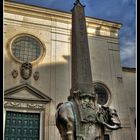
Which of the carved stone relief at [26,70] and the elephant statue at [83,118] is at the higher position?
the carved stone relief at [26,70]

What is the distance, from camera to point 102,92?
15.2 m

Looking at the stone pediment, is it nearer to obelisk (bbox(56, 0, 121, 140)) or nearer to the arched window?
the arched window

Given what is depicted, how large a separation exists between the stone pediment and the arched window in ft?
9.54

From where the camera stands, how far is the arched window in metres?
15.0

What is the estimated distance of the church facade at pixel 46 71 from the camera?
520 inches

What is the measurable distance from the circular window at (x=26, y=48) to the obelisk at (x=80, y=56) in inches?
295

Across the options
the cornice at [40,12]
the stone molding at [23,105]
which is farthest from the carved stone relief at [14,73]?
the cornice at [40,12]

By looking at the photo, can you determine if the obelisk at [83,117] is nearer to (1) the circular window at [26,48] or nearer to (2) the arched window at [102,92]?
(1) the circular window at [26,48]

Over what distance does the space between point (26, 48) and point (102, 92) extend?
477 centimetres

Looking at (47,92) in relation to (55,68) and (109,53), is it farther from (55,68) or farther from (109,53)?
(109,53)

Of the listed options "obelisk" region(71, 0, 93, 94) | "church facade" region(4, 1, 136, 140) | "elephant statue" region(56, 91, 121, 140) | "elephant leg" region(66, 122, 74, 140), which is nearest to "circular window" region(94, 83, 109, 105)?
"church facade" region(4, 1, 136, 140)

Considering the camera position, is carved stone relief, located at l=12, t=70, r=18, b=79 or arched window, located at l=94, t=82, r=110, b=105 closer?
carved stone relief, located at l=12, t=70, r=18, b=79

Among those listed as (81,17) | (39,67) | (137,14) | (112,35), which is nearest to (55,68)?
(39,67)

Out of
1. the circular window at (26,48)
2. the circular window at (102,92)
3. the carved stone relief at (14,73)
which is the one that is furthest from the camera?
the circular window at (102,92)
